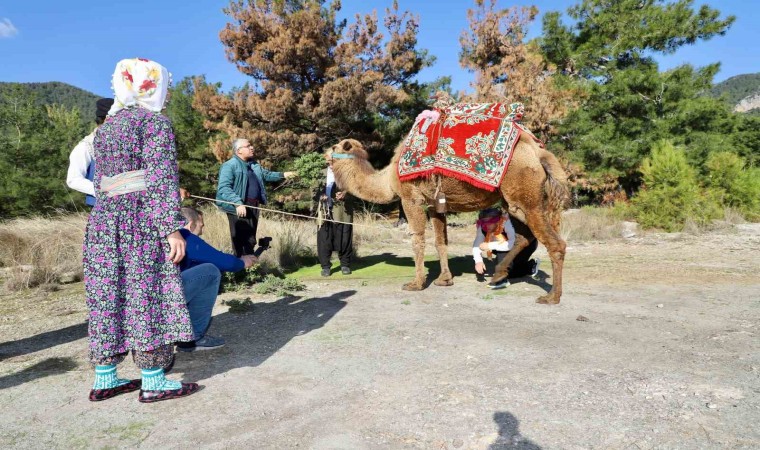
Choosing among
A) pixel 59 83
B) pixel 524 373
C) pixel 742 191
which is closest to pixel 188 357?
pixel 524 373

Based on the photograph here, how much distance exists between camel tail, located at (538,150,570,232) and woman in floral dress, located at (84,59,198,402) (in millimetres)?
4259

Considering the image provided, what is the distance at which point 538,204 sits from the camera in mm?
5680

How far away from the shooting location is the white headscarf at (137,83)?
307 centimetres

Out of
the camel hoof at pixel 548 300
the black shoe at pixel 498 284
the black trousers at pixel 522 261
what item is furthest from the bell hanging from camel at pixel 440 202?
the camel hoof at pixel 548 300

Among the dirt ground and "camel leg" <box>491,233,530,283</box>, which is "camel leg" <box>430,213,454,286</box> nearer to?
the dirt ground

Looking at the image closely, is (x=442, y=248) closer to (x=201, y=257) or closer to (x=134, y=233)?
(x=201, y=257)

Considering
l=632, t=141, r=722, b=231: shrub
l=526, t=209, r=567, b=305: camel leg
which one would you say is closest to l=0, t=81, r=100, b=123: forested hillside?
l=632, t=141, r=722, b=231: shrub

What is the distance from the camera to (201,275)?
3.80m

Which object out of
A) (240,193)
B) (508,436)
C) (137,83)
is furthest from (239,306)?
(508,436)

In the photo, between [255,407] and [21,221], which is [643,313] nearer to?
[255,407]

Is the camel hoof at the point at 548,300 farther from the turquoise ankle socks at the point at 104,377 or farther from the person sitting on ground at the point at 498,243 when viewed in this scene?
the turquoise ankle socks at the point at 104,377

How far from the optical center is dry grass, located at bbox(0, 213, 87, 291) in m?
7.42

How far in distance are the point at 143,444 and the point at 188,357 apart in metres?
1.51

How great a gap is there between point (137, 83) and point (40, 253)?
22.4 ft
